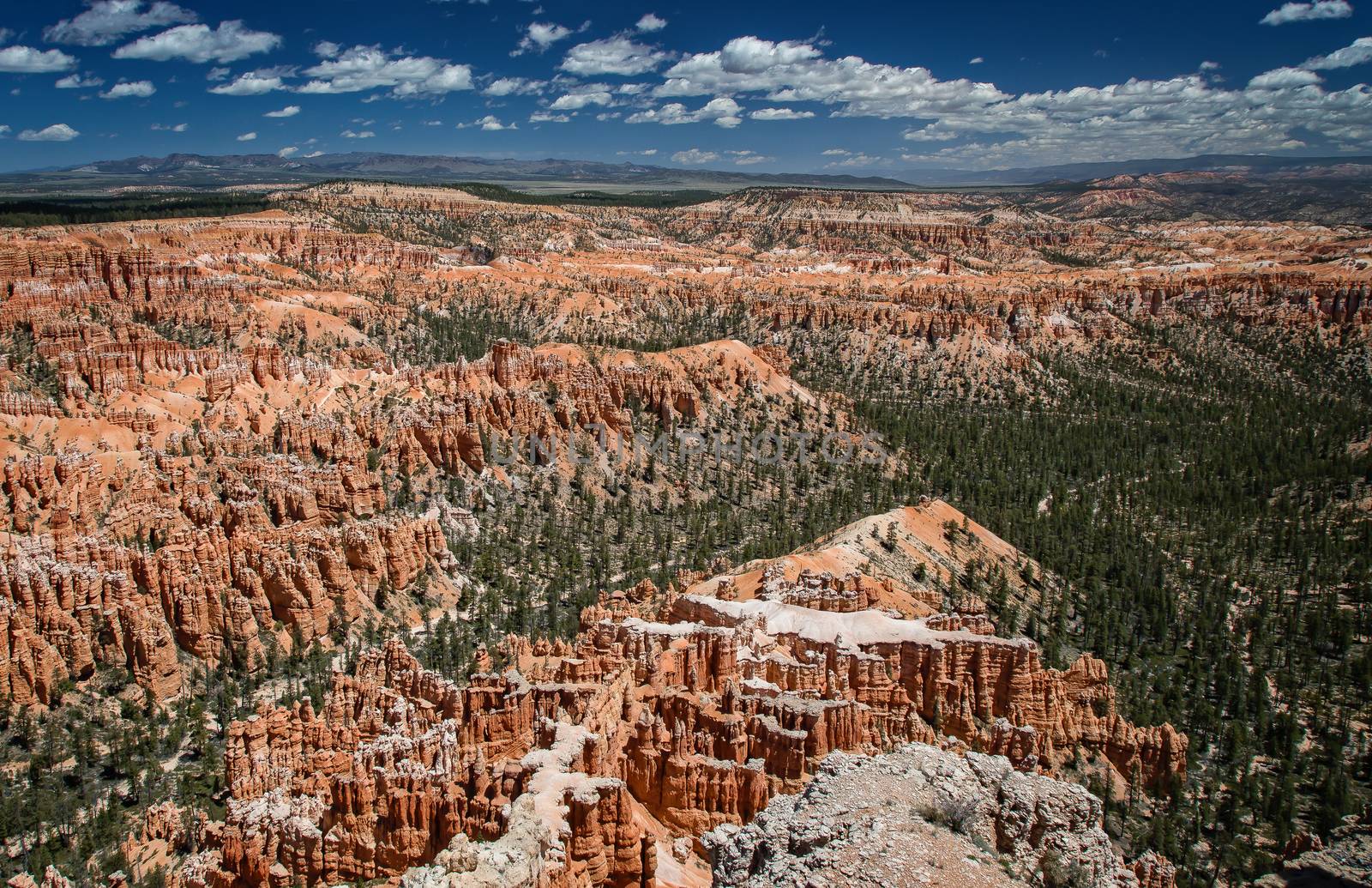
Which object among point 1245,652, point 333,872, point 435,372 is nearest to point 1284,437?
point 1245,652

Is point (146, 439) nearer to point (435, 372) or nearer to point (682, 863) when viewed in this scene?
point (435, 372)

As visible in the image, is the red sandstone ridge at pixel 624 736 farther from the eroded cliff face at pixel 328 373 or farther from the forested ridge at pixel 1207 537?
the forested ridge at pixel 1207 537

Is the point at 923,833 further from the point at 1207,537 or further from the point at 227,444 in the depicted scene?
the point at 1207,537

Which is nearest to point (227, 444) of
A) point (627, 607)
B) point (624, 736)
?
point (627, 607)

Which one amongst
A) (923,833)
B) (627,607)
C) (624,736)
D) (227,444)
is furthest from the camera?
(227,444)

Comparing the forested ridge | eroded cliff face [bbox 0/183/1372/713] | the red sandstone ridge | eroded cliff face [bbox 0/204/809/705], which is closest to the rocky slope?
the red sandstone ridge

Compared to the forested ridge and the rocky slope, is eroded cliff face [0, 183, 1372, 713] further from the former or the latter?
the rocky slope

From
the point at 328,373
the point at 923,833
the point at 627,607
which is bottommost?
the point at 627,607
